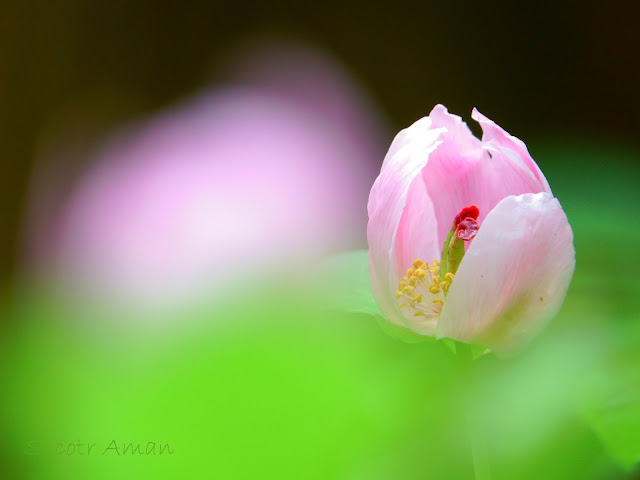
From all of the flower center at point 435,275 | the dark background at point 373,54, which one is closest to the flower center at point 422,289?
the flower center at point 435,275

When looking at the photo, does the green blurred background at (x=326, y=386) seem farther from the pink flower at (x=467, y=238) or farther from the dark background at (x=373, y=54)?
the dark background at (x=373, y=54)

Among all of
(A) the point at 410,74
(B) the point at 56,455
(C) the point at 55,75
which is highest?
(A) the point at 410,74

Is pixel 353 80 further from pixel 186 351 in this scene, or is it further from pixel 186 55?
pixel 186 351

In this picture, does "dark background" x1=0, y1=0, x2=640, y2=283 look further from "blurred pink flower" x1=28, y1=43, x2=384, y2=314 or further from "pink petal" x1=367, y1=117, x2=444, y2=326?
"pink petal" x1=367, y1=117, x2=444, y2=326

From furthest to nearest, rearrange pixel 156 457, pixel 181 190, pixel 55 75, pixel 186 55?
1. pixel 186 55
2. pixel 55 75
3. pixel 181 190
4. pixel 156 457

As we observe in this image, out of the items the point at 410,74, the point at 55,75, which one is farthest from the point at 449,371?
the point at 410,74

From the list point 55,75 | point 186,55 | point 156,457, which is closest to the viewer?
point 156,457

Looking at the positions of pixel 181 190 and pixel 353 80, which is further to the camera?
pixel 353 80
